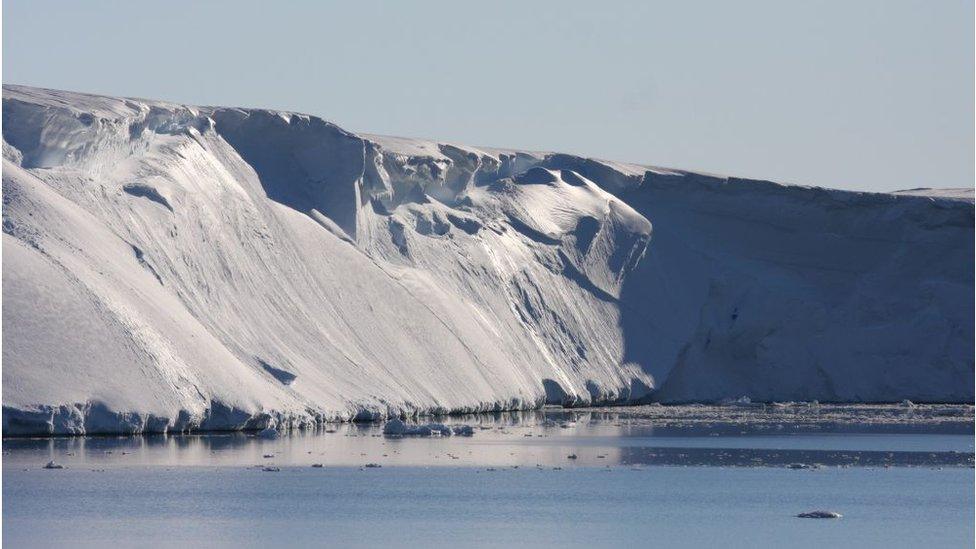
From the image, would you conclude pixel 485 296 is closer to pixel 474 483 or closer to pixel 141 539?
pixel 474 483

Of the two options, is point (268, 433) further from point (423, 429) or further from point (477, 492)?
point (477, 492)

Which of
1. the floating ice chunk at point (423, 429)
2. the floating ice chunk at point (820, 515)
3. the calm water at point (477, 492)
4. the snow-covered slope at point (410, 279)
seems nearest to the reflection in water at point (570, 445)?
the calm water at point (477, 492)

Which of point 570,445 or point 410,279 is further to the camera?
point 410,279

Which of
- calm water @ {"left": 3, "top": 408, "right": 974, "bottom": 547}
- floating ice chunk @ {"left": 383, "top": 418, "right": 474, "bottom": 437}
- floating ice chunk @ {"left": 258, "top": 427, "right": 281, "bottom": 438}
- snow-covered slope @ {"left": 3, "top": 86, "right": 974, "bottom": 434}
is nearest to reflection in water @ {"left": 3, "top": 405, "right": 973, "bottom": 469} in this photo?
calm water @ {"left": 3, "top": 408, "right": 974, "bottom": 547}

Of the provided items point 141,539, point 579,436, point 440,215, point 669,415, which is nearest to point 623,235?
point 440,215

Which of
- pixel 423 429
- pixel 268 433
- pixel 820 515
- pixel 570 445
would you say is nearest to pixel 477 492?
pixel 820 515

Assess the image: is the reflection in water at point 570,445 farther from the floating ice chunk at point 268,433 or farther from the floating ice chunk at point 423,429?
the floating ice chunk at point 423,429

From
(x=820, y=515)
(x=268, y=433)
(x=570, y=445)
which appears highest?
(x=268, y=433)
